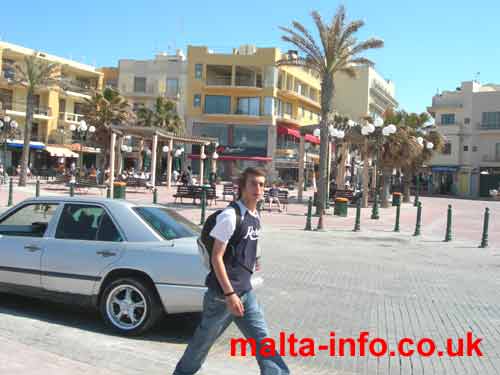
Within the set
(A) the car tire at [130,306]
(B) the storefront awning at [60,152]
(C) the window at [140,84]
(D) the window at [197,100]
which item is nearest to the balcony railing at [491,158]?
(D) the window at [197,100]

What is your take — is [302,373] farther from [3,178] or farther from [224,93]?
[224,93]

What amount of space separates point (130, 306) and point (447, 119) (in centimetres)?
6674

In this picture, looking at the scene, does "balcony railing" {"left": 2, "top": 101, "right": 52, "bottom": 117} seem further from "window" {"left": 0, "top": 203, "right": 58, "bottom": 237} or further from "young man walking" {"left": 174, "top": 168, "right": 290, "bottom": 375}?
"young man walking" {"left": 174, "top": 168, "right": 290, "bottom": 375}

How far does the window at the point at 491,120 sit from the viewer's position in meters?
63.1

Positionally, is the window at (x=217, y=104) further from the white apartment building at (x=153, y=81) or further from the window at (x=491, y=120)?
the window at (x=491, y=120)

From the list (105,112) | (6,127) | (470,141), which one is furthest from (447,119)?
(6,127)

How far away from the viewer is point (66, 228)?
20.5 feet

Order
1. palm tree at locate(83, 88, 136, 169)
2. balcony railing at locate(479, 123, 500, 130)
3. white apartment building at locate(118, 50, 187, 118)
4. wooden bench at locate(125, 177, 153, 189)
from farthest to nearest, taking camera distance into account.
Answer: white apartment building at locate(118, 50, 187, 118) < balcony railing at locate(479, 123, 500, 130) < palm tree at locate(83, 88, 136, 169) < wooden bench at locate(125, 177, 153, 189)

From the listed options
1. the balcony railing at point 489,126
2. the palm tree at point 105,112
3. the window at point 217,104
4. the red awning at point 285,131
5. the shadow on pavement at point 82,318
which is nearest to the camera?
the shadow on pavement at point 82,318

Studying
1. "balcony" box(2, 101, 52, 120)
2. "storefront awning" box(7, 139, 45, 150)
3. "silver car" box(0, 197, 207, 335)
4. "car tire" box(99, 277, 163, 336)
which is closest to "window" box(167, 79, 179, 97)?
"balcony" box(2, 101, 52, 120)

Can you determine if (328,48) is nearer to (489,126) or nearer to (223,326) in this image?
(223,326)

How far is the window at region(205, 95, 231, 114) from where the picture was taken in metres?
60.3

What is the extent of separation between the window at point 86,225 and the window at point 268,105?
5409 cm

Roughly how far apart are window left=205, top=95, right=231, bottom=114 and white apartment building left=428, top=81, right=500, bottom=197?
25.9 metres
